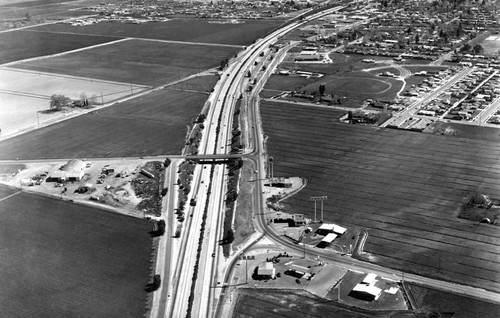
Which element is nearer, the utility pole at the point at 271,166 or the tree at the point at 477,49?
the utility pole at the point at 271,166

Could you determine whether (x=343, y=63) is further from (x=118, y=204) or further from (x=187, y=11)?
(x=187, y=11)

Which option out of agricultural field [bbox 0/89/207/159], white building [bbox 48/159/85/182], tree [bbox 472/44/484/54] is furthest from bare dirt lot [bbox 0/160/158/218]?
tree [bbox 472/44/484/54]

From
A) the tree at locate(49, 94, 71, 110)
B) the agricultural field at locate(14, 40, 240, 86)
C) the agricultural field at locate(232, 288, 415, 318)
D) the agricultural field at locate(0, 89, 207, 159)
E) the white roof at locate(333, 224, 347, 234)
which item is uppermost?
the agricultural field at locate(14, 40, 240, 86)

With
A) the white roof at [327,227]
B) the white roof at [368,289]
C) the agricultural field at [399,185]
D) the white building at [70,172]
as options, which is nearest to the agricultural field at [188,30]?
the agricultural field at [399,185]

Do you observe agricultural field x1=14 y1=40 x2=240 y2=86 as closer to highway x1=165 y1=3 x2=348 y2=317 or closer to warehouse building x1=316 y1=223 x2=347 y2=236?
highway x1=165 y1=3 x2=348 y2=317

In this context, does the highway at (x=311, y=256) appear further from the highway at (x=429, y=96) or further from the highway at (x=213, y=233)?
the highway at (x=429, y=96)

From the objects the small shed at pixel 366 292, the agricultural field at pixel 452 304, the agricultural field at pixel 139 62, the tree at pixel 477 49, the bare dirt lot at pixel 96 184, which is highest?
the tree at pixel 477 49

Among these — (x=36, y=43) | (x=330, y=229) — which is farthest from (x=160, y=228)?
(x=36, y=43)
